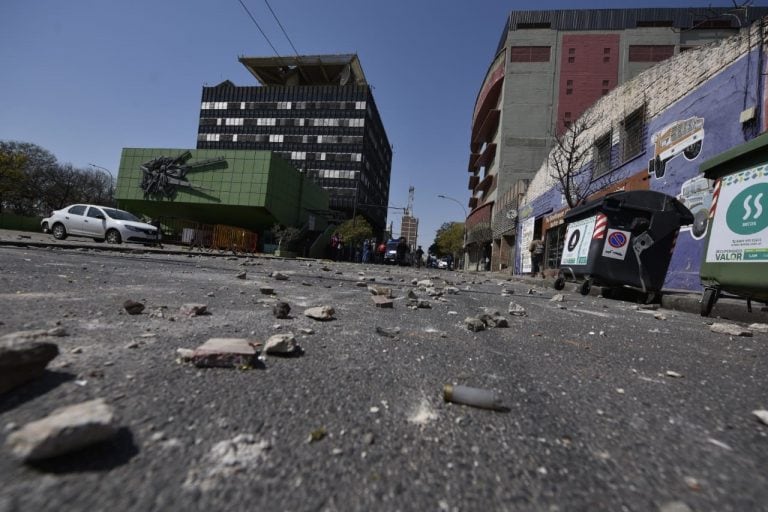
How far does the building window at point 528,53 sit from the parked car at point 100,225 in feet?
119

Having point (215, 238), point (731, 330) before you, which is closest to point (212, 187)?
point (215, 238)

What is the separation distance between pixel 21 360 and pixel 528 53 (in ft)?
144

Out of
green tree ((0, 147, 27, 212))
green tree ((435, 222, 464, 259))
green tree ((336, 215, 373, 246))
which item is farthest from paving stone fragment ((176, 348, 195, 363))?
green tree ((435, 222, 464, 259))

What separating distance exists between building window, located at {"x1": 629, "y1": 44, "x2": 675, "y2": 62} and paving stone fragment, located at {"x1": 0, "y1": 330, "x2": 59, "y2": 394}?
48.0 metres

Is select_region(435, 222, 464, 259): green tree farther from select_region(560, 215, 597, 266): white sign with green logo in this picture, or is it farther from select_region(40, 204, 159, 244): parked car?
select_region(560, 215, 597, 266): white sign with green logo

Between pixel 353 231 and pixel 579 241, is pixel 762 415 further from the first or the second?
pixel 353 231

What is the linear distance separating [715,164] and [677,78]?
7.72 m

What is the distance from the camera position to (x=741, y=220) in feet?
13.6

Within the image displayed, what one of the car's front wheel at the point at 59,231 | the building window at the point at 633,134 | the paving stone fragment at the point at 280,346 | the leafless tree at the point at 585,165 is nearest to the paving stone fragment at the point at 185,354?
the paving stone fragment at the point at 280,346

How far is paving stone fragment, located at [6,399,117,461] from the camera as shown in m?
0.75

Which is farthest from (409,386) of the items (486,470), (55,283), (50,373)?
(55,283)

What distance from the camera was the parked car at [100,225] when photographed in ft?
46.5

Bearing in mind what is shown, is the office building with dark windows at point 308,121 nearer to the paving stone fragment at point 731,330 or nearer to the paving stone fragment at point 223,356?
the paving stone fragment at point 731,330

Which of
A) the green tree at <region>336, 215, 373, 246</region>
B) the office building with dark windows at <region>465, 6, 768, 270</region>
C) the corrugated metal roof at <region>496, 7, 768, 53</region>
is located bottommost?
the green tree at <region>336, 215, 373, 246</region>
